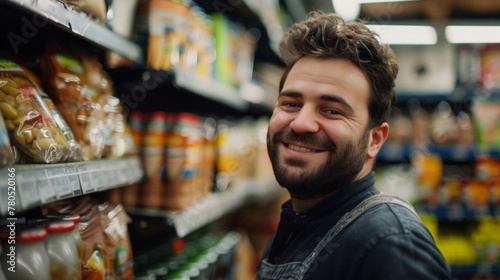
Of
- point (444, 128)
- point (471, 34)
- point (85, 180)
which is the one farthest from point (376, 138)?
point (471, 34)

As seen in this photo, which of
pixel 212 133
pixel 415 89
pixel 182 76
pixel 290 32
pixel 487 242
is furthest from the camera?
pixel 415 89

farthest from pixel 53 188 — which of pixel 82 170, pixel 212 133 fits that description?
pixel 212 133

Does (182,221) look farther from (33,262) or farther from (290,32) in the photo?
(33,262)

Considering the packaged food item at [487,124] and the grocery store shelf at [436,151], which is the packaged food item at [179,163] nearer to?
the grocery store shelf at [436,151]

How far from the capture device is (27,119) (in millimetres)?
1090

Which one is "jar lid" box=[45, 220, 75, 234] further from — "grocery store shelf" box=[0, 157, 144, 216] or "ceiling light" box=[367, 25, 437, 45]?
"ceiling light" box=[367, 25, 437, 45]

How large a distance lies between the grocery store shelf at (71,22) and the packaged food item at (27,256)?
1.44 feet

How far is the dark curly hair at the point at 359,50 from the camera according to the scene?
4.50 feet

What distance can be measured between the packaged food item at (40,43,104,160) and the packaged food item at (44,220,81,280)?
28 cm

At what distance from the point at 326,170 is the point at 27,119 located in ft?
2.41

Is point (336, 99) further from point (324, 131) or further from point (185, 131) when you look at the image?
point (185, 131)

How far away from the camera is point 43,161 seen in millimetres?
1089

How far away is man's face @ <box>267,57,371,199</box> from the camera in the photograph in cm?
131

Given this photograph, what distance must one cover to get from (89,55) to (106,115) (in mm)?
203
